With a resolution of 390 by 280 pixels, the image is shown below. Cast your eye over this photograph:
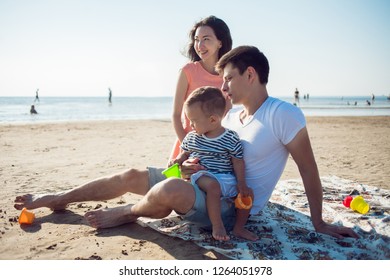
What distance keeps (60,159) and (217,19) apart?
4.66 m

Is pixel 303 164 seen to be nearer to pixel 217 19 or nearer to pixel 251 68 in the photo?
pixel 251 68

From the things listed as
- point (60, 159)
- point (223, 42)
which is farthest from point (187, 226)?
point (60, 159)

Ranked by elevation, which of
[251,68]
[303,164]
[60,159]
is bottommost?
[60,159]

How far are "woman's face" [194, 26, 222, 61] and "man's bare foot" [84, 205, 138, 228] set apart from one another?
179cm

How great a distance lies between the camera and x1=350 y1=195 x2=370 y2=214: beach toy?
12.0 feet

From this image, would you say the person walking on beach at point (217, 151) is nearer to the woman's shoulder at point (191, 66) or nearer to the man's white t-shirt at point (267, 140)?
the man's white t-shirt at point (267, 140)

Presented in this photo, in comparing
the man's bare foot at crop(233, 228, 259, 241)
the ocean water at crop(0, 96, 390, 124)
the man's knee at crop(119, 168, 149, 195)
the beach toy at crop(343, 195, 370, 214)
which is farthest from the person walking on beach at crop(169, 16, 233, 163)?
the ocean water at crop(0, 96, 390, 124)

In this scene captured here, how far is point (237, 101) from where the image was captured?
10.1 ft

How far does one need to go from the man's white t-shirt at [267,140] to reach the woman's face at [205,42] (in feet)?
3.79

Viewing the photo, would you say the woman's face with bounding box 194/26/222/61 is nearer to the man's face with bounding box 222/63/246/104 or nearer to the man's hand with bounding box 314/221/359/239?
the man's face with bounding box 222/63/246/104

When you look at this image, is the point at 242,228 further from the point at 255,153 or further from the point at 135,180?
the point at 135,180

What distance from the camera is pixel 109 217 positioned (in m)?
3.35

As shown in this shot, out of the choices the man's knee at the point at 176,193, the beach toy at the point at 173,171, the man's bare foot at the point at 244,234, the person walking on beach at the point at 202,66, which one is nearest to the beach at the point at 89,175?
the man's bare foot at the point at 244,234

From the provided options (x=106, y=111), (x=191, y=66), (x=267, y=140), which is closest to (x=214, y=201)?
(x=267, y=140)
